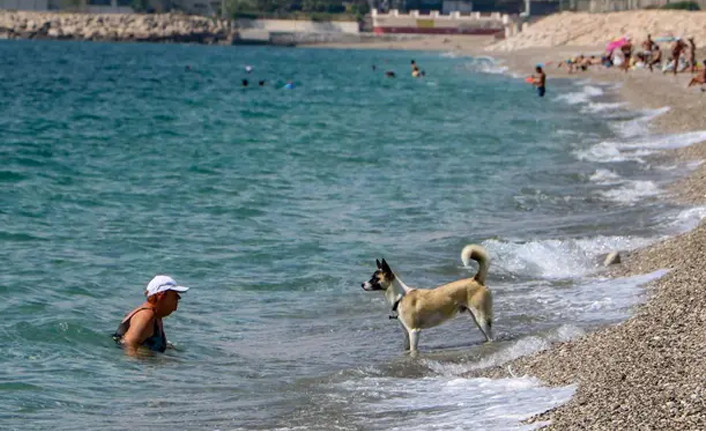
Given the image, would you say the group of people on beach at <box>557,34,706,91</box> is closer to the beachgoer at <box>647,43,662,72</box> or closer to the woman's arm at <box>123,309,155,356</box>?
the beachgoer at <box>647,43,662,72</box>

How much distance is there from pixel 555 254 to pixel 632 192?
6.32 m

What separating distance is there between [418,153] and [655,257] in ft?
63.9

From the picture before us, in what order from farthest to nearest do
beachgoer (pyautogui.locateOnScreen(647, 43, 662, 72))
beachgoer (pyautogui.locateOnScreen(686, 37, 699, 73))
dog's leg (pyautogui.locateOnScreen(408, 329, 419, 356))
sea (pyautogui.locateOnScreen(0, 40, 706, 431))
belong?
beachgoer (pyautogui.locateOnScreen(647, 43, 662, 72))
beachgoer (pyautogui.locateOnScreen(686, 37, 699, 73))
dog's leg (pyautogui.locateOnScreen(408, 329, 419, 356))
sea (pyautogui.locateOnScreen(0, 40, 706, 431))

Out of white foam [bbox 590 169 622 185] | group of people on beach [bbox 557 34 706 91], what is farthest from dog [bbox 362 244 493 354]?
group of people on beach [bbox 557 34 706 91]

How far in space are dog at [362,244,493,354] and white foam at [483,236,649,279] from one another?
335 centimetres

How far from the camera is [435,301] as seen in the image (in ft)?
38.4

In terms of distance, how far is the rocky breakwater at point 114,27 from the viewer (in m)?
162

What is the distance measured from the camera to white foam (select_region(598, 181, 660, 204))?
69.1ft

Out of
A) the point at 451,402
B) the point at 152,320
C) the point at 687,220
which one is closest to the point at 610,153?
the point at 687,220

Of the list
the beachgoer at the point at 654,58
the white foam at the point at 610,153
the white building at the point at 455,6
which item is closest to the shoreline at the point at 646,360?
the white foam at the point at 610,153

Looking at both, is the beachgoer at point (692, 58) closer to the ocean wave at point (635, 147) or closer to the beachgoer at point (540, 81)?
the beachgoer at point (540, 81)

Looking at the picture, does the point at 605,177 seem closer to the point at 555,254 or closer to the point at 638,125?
the point at 555,254

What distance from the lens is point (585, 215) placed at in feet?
64.9

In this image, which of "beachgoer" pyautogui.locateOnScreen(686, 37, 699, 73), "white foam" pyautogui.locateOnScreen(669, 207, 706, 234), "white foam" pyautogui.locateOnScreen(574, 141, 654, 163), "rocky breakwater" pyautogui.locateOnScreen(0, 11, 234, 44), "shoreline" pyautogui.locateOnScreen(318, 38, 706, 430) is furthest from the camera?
"rocky breakwater" pyautogui.locateOnScreen(0, 11, 234, 44)
